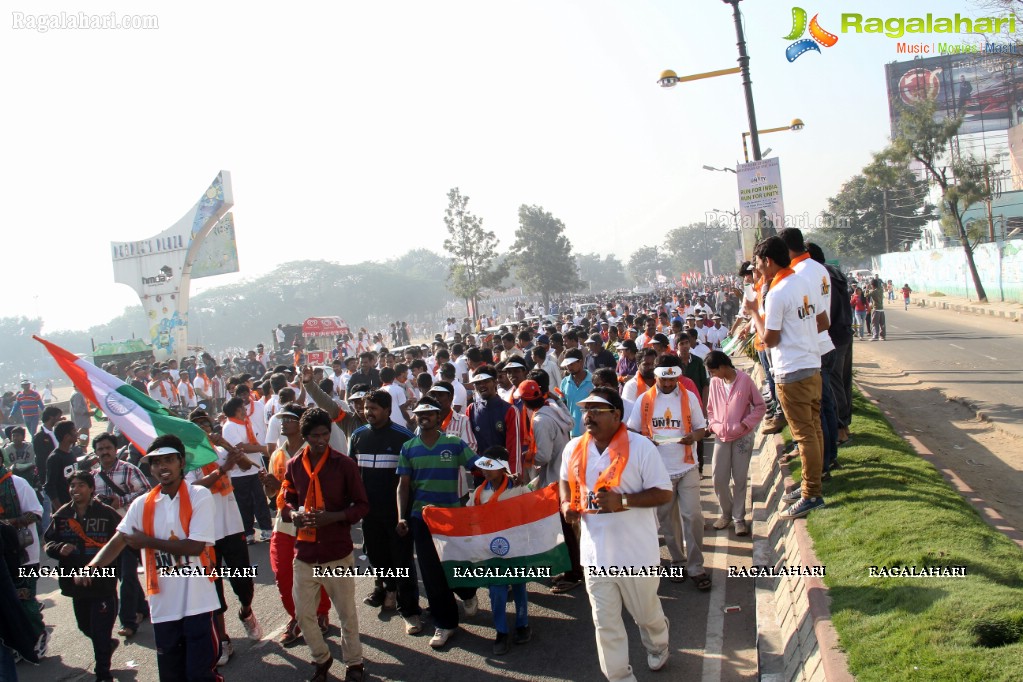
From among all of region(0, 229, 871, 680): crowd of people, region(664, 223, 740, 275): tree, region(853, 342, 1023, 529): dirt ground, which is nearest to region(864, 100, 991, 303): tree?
region(853, 342, 1023, 529): dirt ground

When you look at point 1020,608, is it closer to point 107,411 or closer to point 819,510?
point 819,510

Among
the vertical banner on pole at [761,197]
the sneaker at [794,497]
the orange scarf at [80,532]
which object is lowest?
the sneaker at [794,497]

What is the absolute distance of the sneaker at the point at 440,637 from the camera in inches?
224

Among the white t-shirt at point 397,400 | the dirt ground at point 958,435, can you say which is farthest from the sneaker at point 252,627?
the dirt ground at point 958,435

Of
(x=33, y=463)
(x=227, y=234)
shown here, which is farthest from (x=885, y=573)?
(x=227, y=234)

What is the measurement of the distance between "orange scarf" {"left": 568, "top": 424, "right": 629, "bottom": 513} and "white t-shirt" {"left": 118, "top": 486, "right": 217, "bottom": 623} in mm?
2266

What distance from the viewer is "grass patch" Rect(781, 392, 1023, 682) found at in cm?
369

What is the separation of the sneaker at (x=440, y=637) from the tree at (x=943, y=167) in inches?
1440

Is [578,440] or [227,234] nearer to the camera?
[578,440]

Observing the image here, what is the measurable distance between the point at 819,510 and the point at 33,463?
397 inches

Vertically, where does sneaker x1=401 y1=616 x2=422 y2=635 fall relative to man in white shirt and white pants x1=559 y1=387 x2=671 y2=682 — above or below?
Result: below

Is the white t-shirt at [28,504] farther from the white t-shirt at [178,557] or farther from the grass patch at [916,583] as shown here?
the grass patch at [916,583]

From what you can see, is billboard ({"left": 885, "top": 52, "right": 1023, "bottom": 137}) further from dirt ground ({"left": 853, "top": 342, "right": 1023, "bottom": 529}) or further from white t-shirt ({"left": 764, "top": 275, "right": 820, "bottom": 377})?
white t-shirt ({"left": 764, "top": 275, "right": 820, "bottom": 377})

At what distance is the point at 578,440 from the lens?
4703 mm
